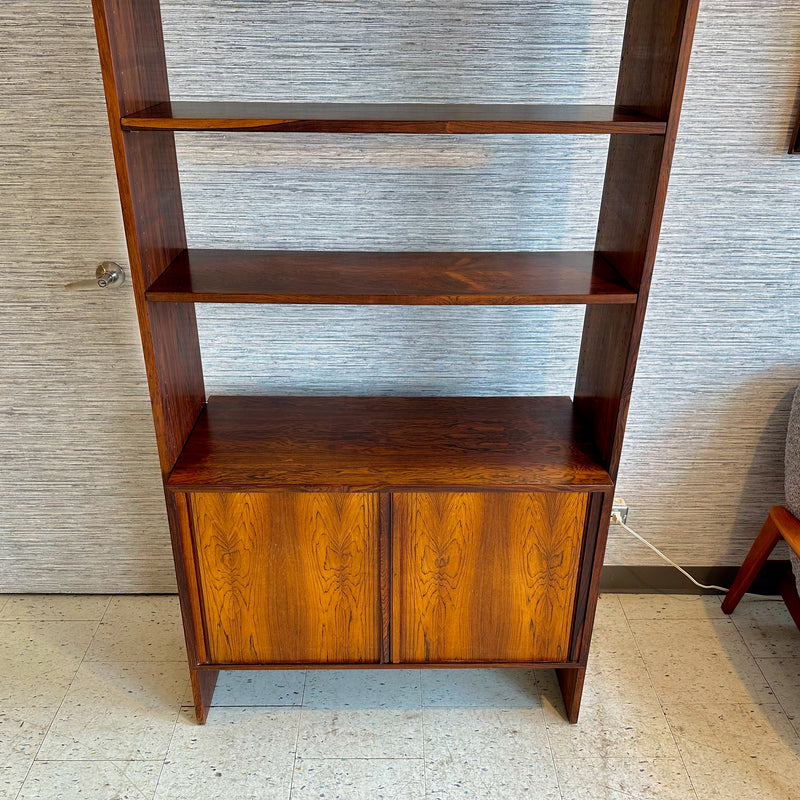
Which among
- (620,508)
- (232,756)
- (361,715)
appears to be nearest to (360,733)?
(361,715)

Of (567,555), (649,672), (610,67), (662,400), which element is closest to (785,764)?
(649,672)

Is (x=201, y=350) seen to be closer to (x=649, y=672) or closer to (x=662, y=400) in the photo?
(x=662, y=400)

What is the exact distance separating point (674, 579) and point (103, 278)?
168 cm

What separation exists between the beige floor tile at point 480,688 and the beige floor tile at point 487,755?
21mm

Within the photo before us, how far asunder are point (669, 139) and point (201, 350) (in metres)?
1.09

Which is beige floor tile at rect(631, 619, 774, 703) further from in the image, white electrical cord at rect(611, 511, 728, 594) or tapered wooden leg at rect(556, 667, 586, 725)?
tapered wooden leg at rect(556, 667, 586, 725)

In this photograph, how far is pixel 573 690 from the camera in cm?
173

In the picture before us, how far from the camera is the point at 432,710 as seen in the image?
1.78 m

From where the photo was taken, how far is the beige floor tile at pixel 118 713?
1679mm

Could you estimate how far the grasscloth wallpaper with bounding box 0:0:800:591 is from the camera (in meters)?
1.50

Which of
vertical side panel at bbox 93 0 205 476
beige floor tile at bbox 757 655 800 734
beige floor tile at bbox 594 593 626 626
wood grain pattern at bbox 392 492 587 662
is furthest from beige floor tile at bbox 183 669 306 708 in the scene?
beige floor tile at bbox 757 655 800 734

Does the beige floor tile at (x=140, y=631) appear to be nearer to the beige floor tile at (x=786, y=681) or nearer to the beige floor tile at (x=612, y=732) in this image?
the beige floor tile at (x=612, y=732)

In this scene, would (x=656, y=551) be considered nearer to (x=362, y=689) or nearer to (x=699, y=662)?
(x=699, y=662)

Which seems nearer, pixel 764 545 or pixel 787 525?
pixel 787 525
